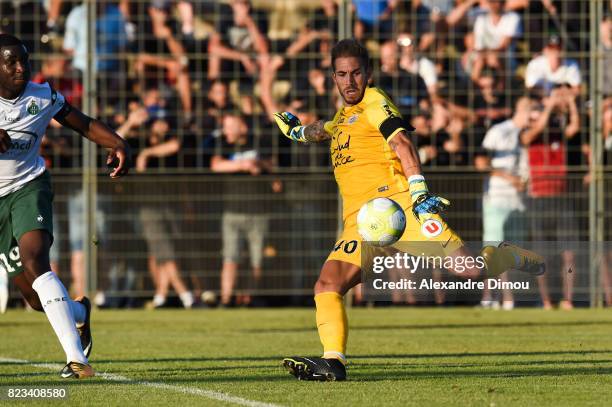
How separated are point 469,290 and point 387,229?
1.41m

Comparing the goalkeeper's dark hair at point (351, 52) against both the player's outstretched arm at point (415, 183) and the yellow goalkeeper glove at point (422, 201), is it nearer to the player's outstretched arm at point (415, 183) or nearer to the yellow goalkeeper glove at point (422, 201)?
the player's outstretched arm at point (415, 183)

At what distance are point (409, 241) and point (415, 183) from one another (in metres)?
0.56

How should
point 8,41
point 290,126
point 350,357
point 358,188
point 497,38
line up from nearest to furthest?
point 8,41 < point 358,188 < point 290,126 < point 350,357 < point 497,38

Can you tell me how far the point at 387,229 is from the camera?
8.64 metres

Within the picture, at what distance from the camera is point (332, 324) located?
8.61 m

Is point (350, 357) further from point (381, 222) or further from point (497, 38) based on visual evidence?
point (497, 38)

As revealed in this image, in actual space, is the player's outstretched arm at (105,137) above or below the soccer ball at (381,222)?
above

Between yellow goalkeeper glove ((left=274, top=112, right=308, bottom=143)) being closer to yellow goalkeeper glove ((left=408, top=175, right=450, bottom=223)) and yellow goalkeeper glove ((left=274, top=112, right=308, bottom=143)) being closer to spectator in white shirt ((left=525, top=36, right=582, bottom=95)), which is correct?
yellow goalkeeper glove ((left=408, top=175, right=450, bottom=223))

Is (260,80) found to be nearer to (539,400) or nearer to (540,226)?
(540,226)

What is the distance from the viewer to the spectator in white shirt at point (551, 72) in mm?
17859

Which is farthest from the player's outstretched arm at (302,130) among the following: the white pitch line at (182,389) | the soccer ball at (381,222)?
the white pitch line at (182,389)

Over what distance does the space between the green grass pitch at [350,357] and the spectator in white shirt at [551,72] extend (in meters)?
2.94

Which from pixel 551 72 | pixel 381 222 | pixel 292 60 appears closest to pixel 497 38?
pixel 551 72

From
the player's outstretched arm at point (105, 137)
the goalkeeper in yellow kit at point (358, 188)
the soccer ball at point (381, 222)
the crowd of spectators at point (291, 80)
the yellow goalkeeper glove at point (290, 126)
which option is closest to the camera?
the goalkeeper in yellow kit at point (358, 188)
